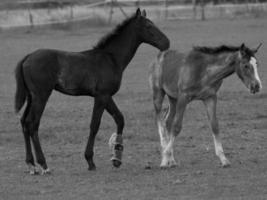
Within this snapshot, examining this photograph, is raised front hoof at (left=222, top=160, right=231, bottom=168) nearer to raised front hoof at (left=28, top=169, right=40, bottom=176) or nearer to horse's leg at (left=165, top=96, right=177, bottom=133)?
horse's leg at (left=165, top=96, right=177, bottom=133)

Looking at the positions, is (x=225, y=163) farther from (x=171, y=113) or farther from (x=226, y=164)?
(x=171, y=113)

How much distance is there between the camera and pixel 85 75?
1218 centimetres

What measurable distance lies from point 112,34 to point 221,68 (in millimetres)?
1722

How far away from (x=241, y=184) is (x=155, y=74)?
3481 millimetres

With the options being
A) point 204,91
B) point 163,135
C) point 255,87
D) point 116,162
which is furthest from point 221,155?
point 116,162

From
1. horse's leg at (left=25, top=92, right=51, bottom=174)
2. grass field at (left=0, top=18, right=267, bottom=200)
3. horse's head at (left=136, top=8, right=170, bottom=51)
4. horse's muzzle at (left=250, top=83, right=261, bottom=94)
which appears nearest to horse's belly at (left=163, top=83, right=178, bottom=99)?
horse's head at (left=136, top=8, right=170, bottom=51)

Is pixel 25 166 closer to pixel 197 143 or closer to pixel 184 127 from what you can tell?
pixel 197 143

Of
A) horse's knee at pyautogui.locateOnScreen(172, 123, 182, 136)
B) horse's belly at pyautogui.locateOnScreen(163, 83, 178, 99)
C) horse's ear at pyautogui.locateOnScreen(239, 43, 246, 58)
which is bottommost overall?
horse's knee at pyautogui.locateOnScreen(172, 123, 182, 136)

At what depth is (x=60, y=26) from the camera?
4591 cm

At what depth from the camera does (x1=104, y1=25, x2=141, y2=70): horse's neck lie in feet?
41.1

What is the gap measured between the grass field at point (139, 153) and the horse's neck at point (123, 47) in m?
1.61

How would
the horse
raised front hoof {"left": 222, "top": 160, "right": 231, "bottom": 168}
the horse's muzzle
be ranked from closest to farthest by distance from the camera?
1. the horse's muzzle
2. the horse
3. raised front hoof {"left": 222, "top": 160, "right": 231, "bottom": 168}

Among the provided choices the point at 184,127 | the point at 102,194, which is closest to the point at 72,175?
the point at 102,194

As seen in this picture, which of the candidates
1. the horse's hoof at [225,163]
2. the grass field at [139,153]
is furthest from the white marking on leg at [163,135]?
the horse's hoof at [225,163]
